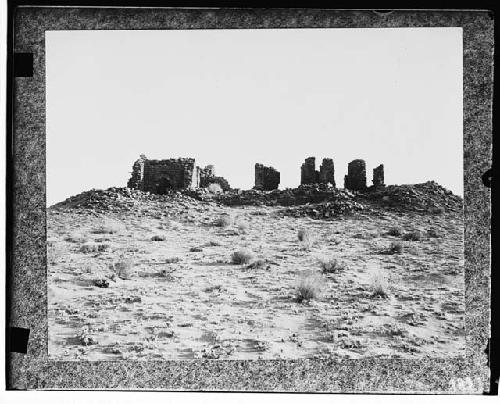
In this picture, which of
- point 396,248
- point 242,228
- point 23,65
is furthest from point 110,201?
point 396,248

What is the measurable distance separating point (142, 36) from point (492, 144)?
181cm

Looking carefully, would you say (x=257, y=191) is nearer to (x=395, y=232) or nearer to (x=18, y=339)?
(x=395, y=232)

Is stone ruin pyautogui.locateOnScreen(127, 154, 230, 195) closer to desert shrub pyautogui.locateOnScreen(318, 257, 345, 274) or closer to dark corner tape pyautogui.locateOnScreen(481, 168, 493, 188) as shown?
desert shrub pyautogui.locateOnScreen(318, 257, 345, 274)

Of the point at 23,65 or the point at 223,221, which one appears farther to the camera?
the point at 223,221

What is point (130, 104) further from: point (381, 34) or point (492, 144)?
point (492, 144)

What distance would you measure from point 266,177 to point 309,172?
218 millimetres

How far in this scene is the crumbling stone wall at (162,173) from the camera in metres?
3.12

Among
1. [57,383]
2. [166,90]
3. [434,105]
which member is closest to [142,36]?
[166,90]

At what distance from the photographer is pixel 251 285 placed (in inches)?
123

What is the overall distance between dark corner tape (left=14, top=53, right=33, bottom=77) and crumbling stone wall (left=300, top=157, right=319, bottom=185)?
1.42 metres

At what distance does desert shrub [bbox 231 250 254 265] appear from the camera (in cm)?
313

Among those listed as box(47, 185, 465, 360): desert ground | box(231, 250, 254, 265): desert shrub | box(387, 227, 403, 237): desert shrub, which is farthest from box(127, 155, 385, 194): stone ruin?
box(231, 250, 254, 265): desert shrub

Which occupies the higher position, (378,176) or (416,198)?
(378,176)

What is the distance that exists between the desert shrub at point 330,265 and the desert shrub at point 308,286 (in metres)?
0.05
